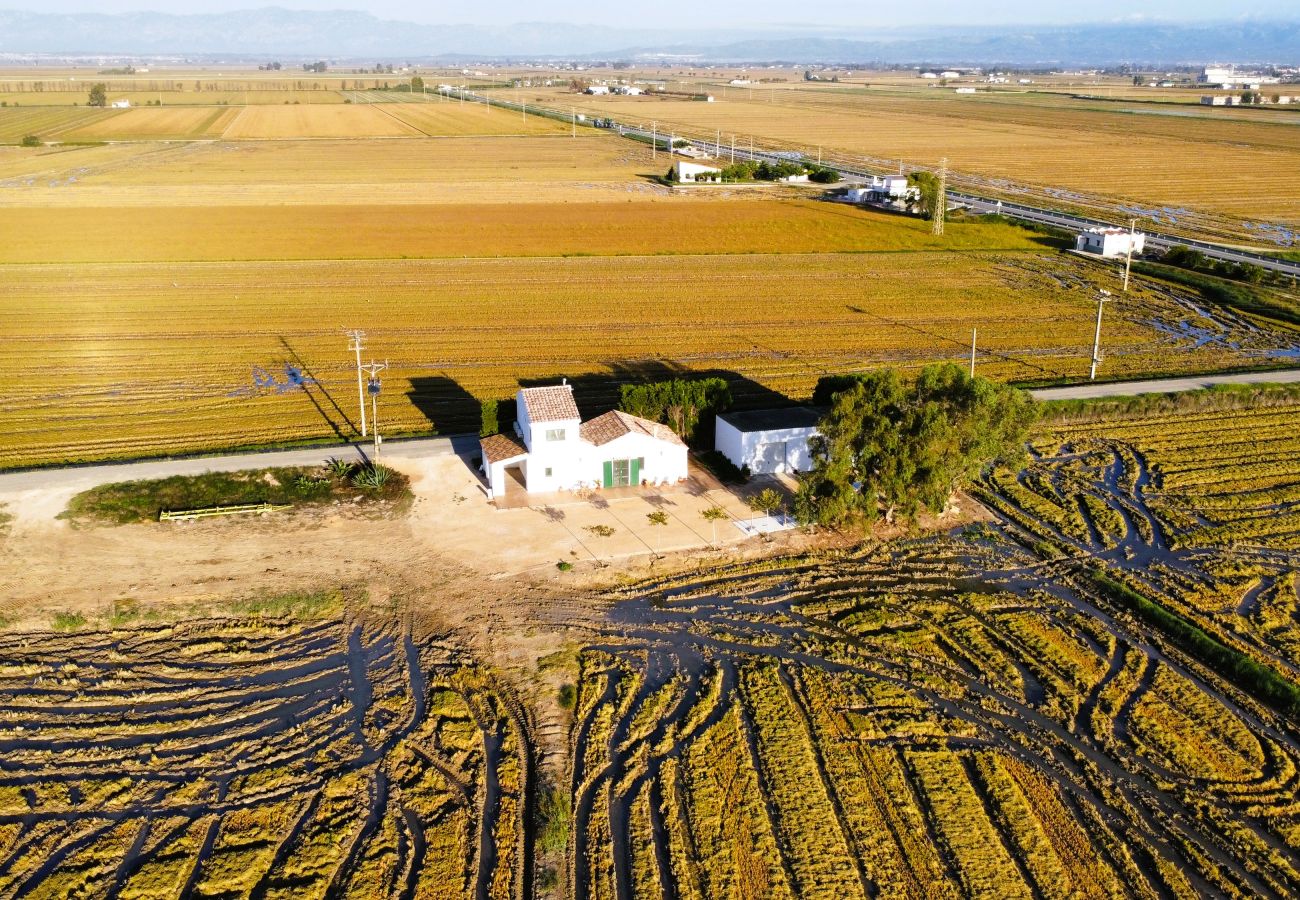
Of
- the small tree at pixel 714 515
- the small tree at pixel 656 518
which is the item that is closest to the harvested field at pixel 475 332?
the small tree at pixel 656 518

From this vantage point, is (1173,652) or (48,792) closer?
(48,792)

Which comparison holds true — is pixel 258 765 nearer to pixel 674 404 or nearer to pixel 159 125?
pixel 674 404

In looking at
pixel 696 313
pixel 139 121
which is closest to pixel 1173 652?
pixel 696 313

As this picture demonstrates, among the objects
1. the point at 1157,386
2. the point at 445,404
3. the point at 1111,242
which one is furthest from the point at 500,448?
the point at 1111,242

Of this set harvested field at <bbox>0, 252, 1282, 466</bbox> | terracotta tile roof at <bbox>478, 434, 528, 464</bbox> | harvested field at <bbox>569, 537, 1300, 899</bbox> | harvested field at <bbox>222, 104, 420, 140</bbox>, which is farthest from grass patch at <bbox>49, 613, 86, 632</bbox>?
harvested field at <bbox>222, 104, 420, 140</bbox>

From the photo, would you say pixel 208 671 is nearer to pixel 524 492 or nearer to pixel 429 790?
pixel 429 790

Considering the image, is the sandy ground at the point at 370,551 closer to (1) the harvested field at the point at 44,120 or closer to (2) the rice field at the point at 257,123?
(2) the rice field at the point at 257,123
